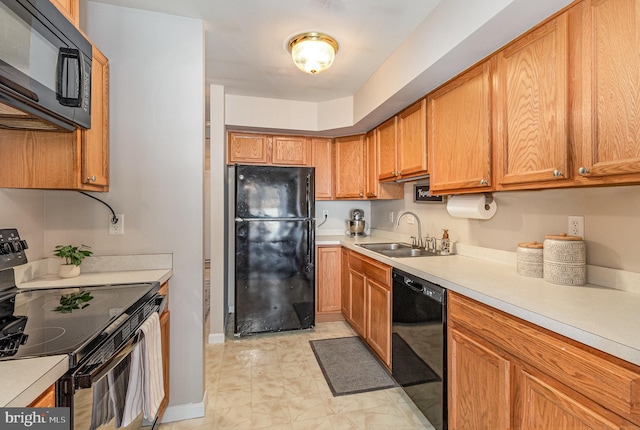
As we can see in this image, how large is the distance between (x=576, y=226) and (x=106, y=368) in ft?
6.86

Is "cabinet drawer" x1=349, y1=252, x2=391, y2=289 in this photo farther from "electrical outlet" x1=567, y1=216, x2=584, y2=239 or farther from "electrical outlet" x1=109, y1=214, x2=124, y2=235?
"electrical outlet" x1=109, y1=214, x2=124, y2=235

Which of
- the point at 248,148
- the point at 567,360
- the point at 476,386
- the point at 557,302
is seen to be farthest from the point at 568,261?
the point at 248,148

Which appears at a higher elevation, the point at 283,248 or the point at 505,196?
the point at 505,196

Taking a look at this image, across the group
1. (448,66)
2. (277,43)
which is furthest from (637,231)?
(277,43)

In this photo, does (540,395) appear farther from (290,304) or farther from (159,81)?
(159,81)

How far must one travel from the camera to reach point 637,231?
127 centimetres

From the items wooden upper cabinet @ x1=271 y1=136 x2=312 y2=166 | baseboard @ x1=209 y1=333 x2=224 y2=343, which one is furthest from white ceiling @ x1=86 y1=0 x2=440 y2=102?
baseboard @ x1=209 y1=333 x2=224 y2=343

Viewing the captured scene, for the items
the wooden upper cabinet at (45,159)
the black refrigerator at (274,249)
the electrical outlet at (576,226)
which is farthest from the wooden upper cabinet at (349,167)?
the wooden upper cabinet at (45,159)

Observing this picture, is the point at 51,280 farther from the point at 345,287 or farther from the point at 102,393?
the point at 345,287

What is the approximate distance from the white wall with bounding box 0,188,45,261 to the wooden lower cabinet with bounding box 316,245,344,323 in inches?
87.8

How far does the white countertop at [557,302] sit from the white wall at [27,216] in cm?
217

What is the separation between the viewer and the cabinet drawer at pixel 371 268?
2254mm

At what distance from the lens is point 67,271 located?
1609mm

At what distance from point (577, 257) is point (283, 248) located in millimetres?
2229
